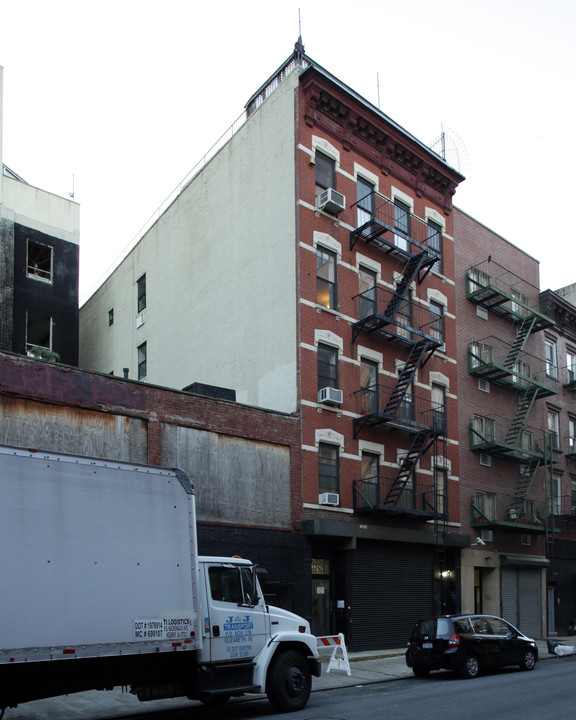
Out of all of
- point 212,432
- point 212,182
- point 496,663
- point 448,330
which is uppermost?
point 212,182

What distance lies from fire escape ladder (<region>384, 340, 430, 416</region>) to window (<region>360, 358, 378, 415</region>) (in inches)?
20.3

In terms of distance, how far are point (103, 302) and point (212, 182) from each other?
1182 centimetres

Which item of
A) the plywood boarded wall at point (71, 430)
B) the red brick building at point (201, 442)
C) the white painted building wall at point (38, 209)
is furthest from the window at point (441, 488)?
the white painted building wall at point (38, 209)

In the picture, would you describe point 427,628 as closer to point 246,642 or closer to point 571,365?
point 246,642

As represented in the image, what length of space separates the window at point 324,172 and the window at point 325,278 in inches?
89.6

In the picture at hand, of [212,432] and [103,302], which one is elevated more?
[103,302]

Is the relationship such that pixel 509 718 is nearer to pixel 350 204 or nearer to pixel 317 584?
pixel 317 584

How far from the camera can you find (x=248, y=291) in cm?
2784

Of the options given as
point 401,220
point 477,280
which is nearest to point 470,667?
point 401,220

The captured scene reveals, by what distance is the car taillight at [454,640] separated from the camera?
18.1 m

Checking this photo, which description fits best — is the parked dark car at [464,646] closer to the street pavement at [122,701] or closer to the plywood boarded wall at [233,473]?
the street pavement at [122,701]

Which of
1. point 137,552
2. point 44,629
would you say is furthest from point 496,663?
point 44,629

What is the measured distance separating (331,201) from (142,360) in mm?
13483

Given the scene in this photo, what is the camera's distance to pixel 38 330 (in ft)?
104
